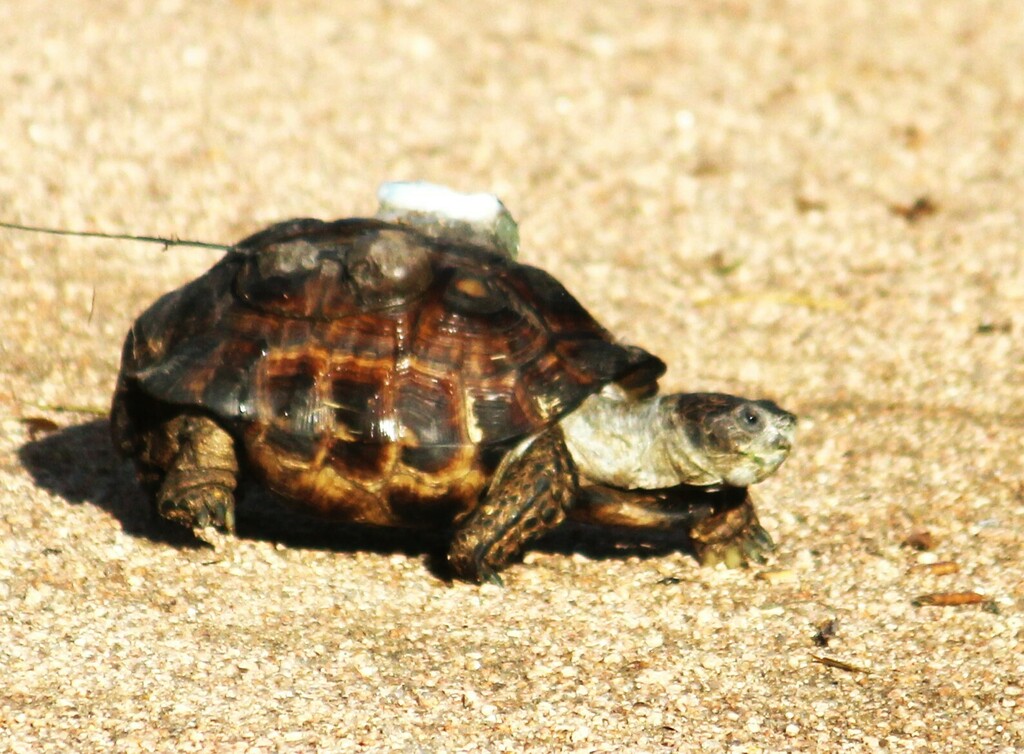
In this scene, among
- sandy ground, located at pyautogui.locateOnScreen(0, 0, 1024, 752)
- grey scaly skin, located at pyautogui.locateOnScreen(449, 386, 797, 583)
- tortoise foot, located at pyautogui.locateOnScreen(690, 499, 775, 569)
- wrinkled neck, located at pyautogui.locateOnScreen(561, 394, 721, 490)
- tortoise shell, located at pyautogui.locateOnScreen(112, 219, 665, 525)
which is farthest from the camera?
tortoise foot, located at pyautogui.locateOnScreen(690, 499, 775, 569)

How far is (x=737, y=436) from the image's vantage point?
176 inches

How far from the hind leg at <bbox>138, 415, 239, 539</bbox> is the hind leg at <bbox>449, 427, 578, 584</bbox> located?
680 mm

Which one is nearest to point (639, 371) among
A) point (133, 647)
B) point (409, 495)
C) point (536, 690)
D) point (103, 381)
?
point (409, 495)

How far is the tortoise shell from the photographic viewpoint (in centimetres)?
431

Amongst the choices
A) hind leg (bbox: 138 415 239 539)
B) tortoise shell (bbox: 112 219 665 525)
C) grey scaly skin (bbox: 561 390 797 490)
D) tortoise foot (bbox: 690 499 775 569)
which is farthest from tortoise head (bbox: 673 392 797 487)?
hind leg (bbox: 138 415 239 539)

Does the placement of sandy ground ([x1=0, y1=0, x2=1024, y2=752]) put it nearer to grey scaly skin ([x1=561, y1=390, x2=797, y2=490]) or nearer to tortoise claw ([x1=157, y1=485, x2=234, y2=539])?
tortoise claw ([x1=157, y1=485, x2=234, y2=539])

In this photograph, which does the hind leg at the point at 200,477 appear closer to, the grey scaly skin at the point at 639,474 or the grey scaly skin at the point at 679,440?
the grey scaly skin at the point at 639,474

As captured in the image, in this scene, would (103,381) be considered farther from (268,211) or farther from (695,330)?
(695,330)

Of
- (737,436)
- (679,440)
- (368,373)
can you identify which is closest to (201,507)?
(368,373)

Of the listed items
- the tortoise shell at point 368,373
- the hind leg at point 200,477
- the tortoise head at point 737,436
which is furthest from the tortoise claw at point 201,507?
the tortoise head at point 737,436

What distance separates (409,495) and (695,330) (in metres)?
2.53

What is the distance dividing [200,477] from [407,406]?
64 cm

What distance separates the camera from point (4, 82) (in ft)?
26.1

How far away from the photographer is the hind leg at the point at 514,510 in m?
4.39
